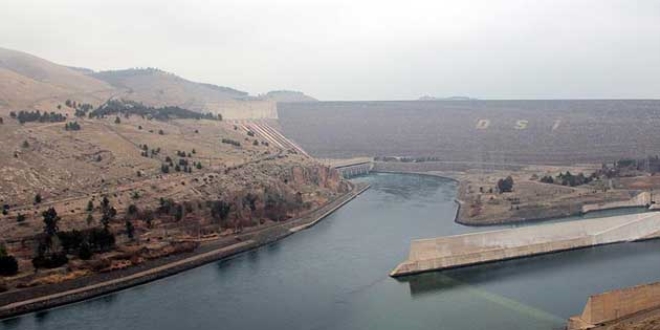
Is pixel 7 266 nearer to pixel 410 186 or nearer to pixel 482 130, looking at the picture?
pixel 410 186

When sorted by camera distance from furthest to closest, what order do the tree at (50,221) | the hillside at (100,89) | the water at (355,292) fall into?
the hillside at (100,89)
the tree at (50,221)
the water at (355,292)

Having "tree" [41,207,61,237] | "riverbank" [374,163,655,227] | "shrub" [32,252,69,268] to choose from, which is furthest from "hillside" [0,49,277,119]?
"riverbank" [374,163,655,227]

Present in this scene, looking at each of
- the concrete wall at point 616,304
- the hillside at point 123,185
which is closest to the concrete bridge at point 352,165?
the hillside at point 123,185

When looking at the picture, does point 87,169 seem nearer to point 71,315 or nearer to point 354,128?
point 71,315

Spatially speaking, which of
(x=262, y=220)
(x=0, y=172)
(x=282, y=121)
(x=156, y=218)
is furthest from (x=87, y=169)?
(x=282, y=121)

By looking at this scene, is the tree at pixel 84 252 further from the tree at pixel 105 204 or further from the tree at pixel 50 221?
the tree at pixel 105 204

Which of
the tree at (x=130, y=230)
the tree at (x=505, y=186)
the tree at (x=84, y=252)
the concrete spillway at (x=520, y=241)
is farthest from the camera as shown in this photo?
the tree at (x=505, y=186)
